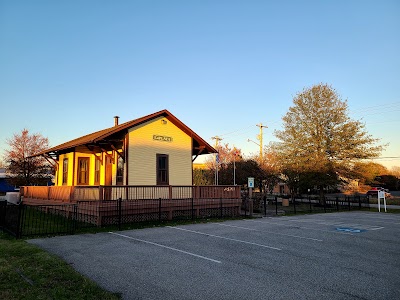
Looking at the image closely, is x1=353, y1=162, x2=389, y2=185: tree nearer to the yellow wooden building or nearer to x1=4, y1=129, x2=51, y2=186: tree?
the yellow wooden building

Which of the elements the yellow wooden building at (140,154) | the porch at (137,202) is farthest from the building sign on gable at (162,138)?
the porch at (137,202)

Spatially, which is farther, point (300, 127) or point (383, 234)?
point (300, 127)

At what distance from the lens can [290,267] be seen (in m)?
7.55

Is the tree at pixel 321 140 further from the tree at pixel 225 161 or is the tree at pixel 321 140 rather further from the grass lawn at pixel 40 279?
the grass lawn at pixel 40 279

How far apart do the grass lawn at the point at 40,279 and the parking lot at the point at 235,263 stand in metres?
0.35

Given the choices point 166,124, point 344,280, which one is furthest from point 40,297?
point 166,124

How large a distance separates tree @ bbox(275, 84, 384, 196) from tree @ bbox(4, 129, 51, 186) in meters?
29.9

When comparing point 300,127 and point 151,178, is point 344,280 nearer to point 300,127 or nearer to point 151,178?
point 151,178

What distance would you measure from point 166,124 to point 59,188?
25.3 feet

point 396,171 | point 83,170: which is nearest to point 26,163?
point 83,170

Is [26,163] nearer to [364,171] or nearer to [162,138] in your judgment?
[162,138]

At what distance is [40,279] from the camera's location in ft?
20.2

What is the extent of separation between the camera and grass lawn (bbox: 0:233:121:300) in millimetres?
5332

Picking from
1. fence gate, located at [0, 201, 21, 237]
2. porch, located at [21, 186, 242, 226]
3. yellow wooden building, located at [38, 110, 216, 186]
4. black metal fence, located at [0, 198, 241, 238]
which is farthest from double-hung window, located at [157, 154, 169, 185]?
fence gate, located at [0, 201, 21, 237]
